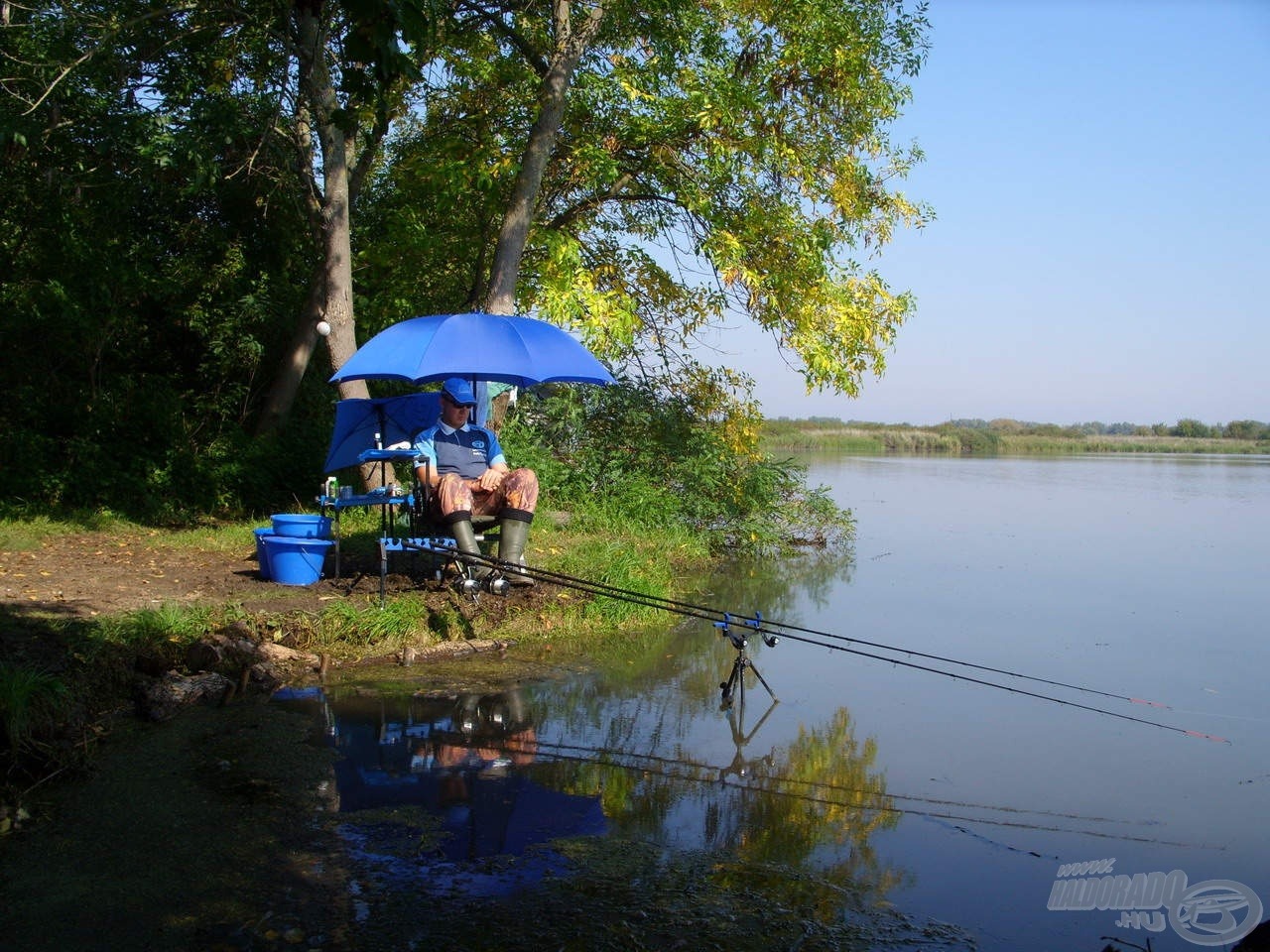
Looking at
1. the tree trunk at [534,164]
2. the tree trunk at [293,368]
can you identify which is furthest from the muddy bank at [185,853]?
the tree trunk at [293,368]

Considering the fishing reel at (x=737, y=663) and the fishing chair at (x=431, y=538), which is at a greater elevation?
the fishing chair at (x=431, y=538)

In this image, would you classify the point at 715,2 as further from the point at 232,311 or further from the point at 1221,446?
the point at 1221,446

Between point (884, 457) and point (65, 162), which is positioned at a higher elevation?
point (65, 162)

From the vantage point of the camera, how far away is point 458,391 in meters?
7.47

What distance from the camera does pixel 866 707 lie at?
648 centimetres

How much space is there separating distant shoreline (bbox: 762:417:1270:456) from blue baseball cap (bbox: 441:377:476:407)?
1207 inches

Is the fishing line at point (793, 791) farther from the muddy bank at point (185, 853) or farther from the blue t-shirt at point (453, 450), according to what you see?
the blue t-shirt at point (453, 450)

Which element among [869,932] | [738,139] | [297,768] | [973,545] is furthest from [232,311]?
[869,932]

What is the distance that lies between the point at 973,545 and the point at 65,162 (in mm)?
11300

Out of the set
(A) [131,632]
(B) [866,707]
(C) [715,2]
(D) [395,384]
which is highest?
(C) [715,2]

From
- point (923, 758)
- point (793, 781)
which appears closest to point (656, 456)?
point (923, 758)

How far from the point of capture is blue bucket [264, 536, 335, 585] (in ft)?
24.3

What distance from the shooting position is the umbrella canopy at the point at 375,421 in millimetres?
7867

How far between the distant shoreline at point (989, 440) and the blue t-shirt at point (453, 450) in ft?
99.7
